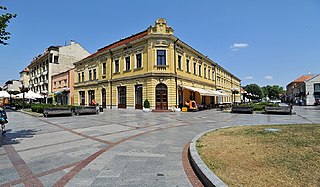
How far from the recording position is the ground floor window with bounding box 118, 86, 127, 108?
89.9ft

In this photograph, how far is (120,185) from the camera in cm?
358

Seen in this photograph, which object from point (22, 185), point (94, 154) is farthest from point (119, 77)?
point (22, 185)

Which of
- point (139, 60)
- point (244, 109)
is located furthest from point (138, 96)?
point (244, 109)

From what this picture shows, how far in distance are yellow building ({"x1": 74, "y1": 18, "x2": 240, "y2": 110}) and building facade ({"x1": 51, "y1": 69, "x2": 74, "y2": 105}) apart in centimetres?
744

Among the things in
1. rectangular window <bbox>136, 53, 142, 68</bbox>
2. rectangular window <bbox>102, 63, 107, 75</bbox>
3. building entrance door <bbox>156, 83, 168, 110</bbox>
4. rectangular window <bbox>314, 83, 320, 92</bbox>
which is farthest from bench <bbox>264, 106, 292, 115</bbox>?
rectangular window <bbox>314, 83, 320, 92</bbox>

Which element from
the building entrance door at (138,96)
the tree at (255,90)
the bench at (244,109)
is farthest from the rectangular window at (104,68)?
the tree at (255,90)

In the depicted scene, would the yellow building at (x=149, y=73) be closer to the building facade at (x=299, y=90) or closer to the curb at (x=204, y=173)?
the curb at (x=204, y=173)

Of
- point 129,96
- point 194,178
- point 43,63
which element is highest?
point 43,63

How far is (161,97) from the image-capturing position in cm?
2409

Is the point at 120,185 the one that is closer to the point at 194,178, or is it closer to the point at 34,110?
the point at 194,178

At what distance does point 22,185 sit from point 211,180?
11.8 feet

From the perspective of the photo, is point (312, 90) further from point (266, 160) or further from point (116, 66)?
point (266, 160)

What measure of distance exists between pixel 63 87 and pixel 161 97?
28269mm

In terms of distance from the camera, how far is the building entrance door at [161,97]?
24.0 m
